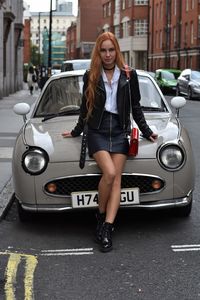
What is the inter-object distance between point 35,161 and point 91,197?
61cm

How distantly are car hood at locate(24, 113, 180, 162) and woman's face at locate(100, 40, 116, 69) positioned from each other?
790mm

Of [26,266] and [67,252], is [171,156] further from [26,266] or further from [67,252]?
[26,266]

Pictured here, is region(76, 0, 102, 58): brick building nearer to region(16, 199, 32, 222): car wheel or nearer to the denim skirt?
region(16, 199, 32, 222): car wheel

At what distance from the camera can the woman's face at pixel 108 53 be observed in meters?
5.11

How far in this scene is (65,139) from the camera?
5.47 meters

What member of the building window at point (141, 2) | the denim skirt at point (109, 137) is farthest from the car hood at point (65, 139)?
the building window at point (141, 2)

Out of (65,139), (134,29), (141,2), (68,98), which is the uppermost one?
(141,2)

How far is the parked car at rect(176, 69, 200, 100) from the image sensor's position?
3044cm

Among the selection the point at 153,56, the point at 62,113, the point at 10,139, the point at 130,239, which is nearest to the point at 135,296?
the point at 130,239

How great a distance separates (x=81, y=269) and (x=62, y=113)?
2.44 metres

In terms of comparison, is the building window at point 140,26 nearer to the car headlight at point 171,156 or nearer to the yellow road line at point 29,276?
the car headlight at point 171,156

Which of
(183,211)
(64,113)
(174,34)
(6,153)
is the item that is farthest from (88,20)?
(183,211)

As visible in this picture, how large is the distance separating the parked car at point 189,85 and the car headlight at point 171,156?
25299mm

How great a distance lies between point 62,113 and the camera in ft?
21.5
